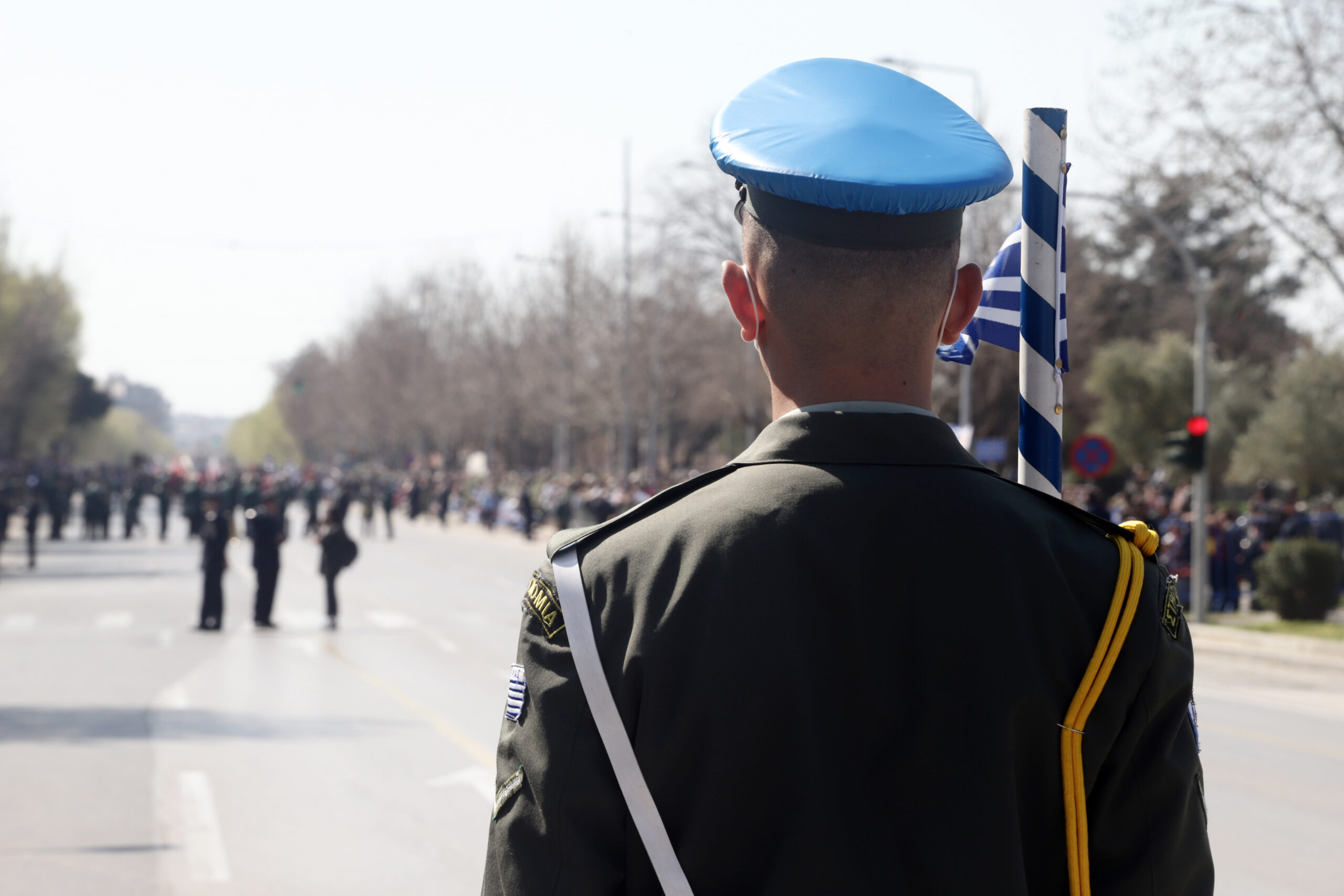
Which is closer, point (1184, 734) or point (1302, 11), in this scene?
point (1184, 734)

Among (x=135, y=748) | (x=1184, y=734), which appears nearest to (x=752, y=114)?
(x=1184, y=734)

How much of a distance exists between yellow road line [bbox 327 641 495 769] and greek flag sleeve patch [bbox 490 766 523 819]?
7928mm

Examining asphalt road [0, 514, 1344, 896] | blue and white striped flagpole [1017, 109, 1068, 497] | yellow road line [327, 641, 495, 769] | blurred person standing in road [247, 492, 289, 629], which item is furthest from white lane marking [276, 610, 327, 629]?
blue and white striped flagpole [1017, 109, 1068, 497]

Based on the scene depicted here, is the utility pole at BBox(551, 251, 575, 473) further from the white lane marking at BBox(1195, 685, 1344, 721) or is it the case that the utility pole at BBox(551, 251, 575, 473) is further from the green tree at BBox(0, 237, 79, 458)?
the white lane marking at BBox(1195, 685, 1344, 721)

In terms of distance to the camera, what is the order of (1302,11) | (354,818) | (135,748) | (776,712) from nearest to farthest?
(776,712) → (354,818) → (135,748) → (1302,11)

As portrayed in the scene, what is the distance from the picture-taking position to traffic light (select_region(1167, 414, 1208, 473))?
20125mm

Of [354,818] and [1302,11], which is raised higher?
[1302,11]

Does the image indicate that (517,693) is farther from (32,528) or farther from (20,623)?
(32,528)

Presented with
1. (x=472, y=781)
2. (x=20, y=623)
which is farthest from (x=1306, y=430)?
(x=472, y=781)

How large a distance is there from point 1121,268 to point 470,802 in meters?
49.9

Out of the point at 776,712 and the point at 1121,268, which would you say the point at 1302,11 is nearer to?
the point at 776,712

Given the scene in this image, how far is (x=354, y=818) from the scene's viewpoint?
26.1 feet

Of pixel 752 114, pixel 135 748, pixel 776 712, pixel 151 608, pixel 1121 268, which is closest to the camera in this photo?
pixel 776 712

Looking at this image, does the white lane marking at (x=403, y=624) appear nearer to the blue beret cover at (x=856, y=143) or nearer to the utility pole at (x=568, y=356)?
the blue beret cover at (x=856, y=143)
